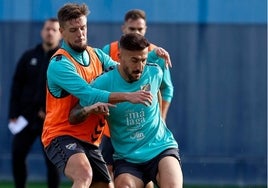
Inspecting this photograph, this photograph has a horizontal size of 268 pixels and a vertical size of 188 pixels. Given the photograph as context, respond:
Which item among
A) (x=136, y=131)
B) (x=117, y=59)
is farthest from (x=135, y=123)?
(x=117, y=59)

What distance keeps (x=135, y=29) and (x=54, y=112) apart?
2.36 metres

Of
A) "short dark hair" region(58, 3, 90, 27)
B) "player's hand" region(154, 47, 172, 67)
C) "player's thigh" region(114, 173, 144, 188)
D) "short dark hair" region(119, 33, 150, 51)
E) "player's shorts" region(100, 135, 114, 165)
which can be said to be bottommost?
"player's shorts" region(100, 135, 114, 165)

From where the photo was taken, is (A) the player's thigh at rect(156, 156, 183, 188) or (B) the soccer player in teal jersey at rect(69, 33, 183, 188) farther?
(B) the soccer player in teal jersey at rect(69, 33, 183, 188)

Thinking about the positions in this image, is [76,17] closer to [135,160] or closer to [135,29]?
[135,160]

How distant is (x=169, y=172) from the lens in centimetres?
815

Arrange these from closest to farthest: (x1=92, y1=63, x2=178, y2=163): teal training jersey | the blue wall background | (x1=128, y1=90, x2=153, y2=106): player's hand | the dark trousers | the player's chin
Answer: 1. (x1=128, y1=90, x2=153, y2=106): player's hand
2. the player's chin
3. (x1=92, y1=63, x2=178, y2=163): teal training jersey
4. the dark trousers
5. the blue wall background

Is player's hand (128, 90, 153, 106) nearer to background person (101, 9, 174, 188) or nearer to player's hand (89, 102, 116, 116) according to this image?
player's hand (89, 102, 116, 116)

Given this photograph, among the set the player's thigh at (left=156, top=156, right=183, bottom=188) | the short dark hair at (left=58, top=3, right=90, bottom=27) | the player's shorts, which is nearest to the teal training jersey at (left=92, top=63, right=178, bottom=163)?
the player's thigh at (left=156, top=156, right=183, bottom=188)

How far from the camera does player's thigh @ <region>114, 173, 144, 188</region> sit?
8.16 metres

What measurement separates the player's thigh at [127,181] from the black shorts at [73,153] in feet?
1.36

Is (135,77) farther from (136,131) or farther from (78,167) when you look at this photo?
(78,167)

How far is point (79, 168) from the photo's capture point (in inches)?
323

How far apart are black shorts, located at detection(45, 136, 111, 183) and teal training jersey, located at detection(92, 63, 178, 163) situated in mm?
303

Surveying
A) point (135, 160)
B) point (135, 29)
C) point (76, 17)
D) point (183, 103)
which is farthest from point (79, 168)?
point (183, 103)
